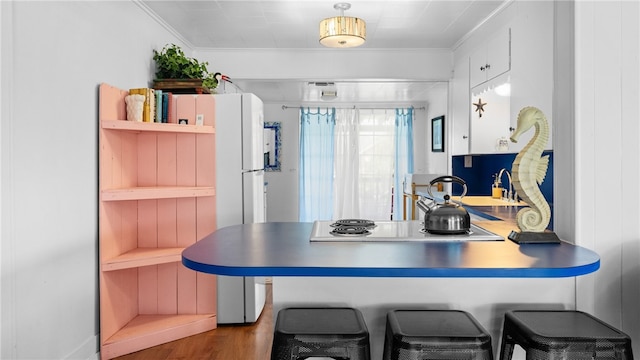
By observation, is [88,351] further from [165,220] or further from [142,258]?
[165,220]

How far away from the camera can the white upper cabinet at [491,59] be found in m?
3.55

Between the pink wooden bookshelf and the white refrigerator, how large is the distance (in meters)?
0.07

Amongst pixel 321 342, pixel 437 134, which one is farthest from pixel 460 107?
pixel 321 342

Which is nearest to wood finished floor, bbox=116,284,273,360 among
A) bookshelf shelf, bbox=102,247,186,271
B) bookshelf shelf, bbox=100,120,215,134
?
bookshelf shelf, bbox=102,247,186,271

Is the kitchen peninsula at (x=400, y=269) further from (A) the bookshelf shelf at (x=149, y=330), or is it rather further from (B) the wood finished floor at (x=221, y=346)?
(A) the bookshelf shelf at (x=149, y=330)

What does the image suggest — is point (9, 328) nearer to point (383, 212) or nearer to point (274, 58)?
point (274, 58)

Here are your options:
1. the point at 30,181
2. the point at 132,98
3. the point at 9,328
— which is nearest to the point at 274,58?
the point at 132,98

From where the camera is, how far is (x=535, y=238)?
1.82m

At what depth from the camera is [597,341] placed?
1.46 metres

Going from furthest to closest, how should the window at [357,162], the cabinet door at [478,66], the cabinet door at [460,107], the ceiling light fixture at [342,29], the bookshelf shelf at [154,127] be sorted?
1. the window at [357,162]
2. the cabinet door at [460,107]
3. the cabinet door at [478,66]
4. the ceiling light fixture at [342,29]
5. the bookshelf shelf at [154,127]

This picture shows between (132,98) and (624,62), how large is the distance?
8.82 ft

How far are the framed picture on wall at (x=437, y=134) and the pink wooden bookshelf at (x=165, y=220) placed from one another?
135 inches

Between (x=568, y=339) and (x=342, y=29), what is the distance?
2.65 metres

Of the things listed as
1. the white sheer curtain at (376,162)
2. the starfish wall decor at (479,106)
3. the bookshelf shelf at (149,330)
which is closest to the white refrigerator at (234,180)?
Result: the bookshelf shelf at (149,330)
